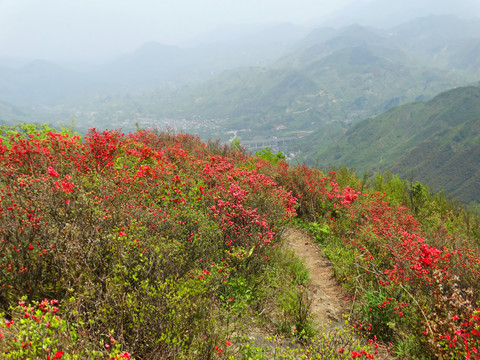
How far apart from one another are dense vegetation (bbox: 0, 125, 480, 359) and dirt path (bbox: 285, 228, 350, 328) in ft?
0.88

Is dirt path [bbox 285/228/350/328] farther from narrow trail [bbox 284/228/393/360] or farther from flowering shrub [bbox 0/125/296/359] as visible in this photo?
flowering shrub [bbox 0/125/296/359]

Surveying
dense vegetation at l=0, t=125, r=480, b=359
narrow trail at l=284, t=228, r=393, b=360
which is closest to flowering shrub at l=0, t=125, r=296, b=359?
dense vegetation at l=0, t=125, r=480, b=359

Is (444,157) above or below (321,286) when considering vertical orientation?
below

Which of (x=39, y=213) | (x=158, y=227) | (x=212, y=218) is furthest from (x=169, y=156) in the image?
(x=39, y=213)

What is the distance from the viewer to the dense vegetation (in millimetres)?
2469

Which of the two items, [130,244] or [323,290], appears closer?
[130,244]

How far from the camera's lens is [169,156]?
9.66 m

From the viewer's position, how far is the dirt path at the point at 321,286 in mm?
4997

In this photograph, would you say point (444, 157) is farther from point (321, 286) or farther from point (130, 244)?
point (130, 244)

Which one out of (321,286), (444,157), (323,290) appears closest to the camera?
(323,290)

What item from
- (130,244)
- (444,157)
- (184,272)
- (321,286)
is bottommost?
(444,157)

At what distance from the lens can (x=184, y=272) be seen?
3.66 meters

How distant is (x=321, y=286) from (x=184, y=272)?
396 cm

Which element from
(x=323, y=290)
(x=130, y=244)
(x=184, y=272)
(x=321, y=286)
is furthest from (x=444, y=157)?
(x=130, y=244)
